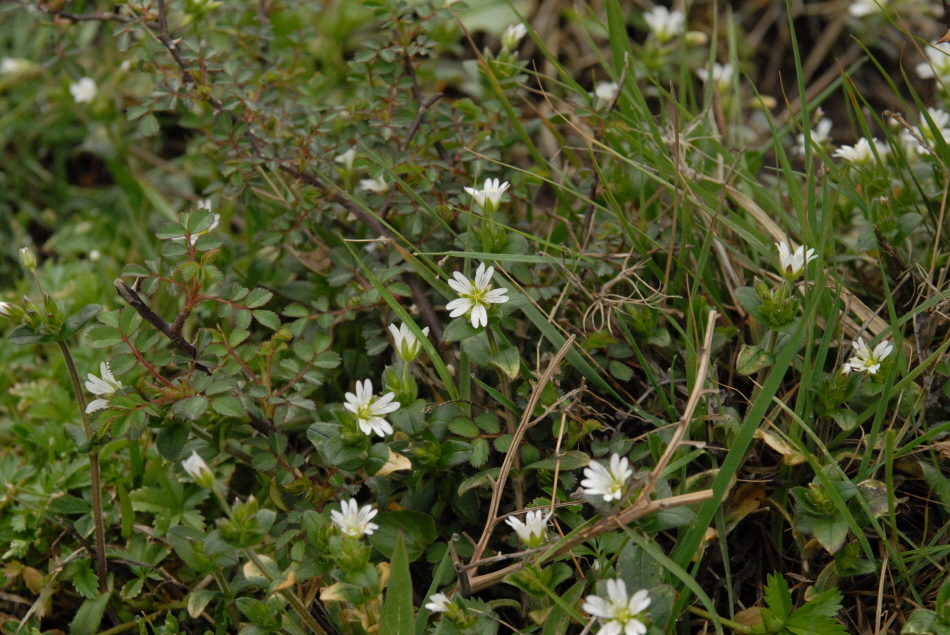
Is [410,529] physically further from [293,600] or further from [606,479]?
[606,479]

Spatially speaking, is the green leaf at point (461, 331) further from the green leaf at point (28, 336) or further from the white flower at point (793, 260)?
the green leaf at point (28, 336)

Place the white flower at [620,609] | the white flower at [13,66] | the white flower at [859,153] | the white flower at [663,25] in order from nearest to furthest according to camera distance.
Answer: the white flower at [620,609] → the white flower at [859,153] → the white flower at [663,25] → the white flower at [13,66]

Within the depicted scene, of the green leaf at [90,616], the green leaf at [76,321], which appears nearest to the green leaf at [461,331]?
the green leaf at [76,321]

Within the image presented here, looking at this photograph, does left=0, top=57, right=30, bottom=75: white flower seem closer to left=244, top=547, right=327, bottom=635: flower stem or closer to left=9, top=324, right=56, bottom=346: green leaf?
left=9, top=324, right=56, bottom=346: green leaf

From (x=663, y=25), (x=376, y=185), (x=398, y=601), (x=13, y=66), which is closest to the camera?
(x=398, y=601)

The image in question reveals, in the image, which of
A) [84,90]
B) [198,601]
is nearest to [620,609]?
[198,601]

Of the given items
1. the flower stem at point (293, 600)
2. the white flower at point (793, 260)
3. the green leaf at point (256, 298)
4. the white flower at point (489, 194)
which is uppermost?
the white flower at point (489, 194)

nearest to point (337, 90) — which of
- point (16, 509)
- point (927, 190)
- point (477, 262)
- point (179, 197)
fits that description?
point (179, 197)
